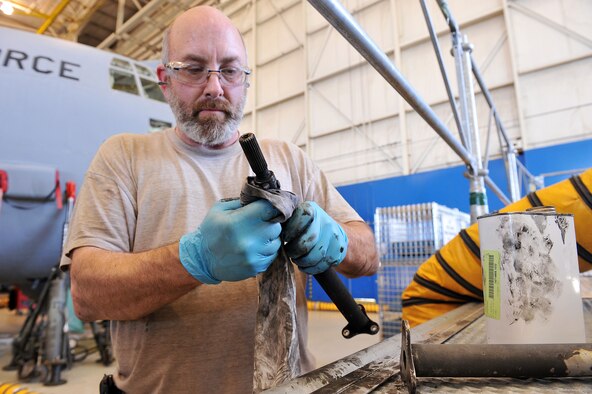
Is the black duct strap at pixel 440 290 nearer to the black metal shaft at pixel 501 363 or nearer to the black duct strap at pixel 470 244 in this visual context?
the black duct strap at pixel 470 244

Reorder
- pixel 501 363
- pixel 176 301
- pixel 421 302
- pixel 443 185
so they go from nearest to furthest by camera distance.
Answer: pixel 501 363 → pixel 176 301 → pixel 421 302 → pixel 443 185

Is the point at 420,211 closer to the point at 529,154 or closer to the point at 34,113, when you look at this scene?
the point at 34,113

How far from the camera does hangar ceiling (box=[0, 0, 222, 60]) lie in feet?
23.7

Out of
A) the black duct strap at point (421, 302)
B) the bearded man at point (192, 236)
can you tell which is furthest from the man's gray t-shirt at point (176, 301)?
the black duct strap at point (421, 302)

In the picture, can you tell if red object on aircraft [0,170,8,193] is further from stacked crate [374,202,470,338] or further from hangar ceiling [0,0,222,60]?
hangar ceiling [0,0,222,60]

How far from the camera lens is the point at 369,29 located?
6.95 meters

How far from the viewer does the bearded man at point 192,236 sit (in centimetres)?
67

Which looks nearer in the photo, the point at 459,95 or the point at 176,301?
the point at 176,301

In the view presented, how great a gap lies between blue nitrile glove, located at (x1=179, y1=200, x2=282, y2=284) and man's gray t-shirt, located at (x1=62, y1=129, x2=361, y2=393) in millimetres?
231

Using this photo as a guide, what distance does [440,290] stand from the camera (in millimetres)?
1359

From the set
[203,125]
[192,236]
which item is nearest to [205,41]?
[203,125]

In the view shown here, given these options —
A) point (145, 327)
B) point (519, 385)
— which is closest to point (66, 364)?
point (145, 327)

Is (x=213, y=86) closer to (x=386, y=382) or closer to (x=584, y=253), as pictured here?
(x=386, y=382)

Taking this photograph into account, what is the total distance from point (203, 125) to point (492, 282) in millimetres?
756
